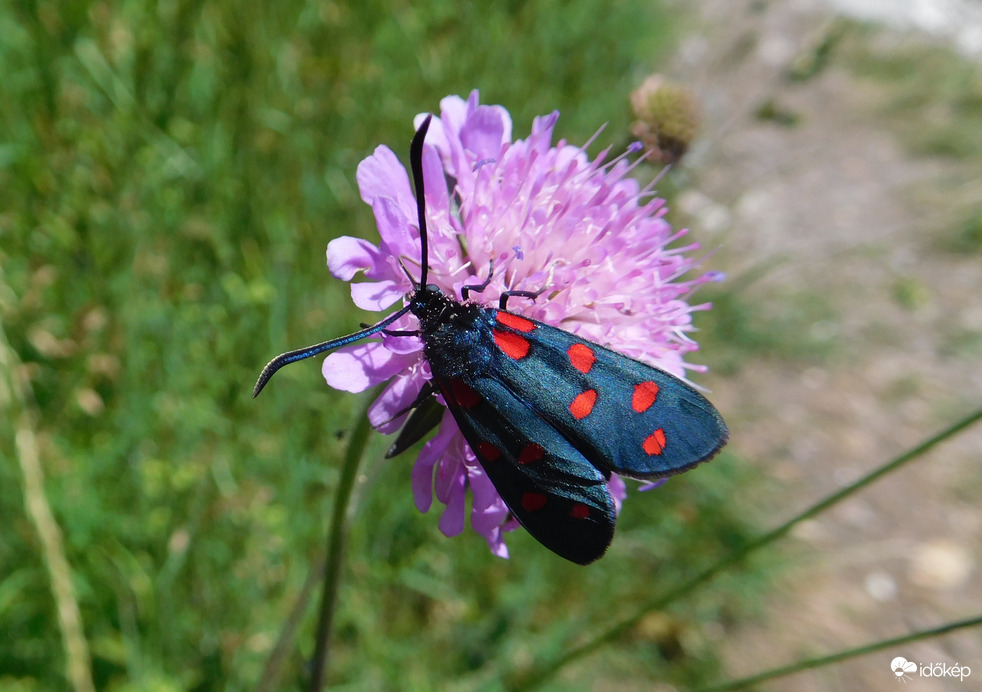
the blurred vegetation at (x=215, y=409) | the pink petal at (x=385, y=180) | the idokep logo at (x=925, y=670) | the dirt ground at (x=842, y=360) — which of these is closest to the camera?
the pink petal at (x=385, y=180)

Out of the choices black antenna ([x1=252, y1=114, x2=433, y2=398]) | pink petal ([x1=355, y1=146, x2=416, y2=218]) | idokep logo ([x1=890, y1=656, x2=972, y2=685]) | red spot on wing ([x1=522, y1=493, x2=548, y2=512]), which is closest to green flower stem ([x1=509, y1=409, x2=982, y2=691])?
red spot on wing ([x1=522, y1=493, x2=548, y2=512])

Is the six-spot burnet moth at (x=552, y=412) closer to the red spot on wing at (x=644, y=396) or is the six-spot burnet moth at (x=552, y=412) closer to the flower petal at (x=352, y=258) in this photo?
the red spot on wing at (x=644, y=396)

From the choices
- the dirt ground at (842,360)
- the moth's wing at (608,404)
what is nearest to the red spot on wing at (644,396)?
the moth's wing at (608,404)

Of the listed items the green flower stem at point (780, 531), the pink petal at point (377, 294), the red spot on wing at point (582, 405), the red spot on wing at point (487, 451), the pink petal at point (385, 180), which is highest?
the pink petal at point (385, 180)

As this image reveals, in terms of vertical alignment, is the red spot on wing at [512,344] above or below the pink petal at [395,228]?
below

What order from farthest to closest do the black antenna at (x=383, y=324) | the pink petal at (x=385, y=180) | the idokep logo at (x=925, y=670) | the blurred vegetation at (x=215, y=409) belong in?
the idokep logo at (x=925, y=670), the blurred vegetation at (x=215, y=409), the pink petal at (x=385, y=180), the black antenna at (x=383, y=324)

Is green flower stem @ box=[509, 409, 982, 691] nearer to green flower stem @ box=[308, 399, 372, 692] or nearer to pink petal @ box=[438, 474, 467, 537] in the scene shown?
pink petal @ box=[438, 474, 467, 537]

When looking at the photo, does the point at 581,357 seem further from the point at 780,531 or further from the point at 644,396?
the point at 780,531

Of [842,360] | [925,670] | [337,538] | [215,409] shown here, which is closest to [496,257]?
[337,538]
